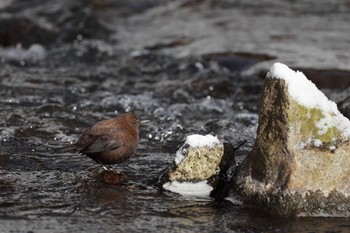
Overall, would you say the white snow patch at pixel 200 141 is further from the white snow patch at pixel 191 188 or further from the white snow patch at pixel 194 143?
the white snow patch at pixel 191 188

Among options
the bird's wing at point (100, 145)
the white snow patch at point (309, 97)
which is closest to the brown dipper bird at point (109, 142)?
the bird's wing at point (100, 145)

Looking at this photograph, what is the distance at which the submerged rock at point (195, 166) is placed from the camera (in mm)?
5609

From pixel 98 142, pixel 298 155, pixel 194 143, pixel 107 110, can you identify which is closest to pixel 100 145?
pixel 98 142

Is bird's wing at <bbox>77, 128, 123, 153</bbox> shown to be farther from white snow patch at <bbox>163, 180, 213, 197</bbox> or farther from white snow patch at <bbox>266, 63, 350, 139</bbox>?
white snow patch at <bbox>266, 63, 350, 139</bbox>

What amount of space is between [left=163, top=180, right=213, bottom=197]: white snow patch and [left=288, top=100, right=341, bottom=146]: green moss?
82 centimetres

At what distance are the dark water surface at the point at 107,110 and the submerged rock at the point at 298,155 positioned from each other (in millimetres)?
127

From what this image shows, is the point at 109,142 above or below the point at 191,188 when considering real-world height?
above

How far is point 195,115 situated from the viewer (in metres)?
8.98

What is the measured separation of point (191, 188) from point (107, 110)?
3.56 metres

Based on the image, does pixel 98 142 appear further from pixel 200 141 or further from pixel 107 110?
pixel 107 110

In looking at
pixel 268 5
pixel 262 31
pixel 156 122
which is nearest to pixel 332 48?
pixel 262 31

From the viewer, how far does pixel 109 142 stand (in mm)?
6008

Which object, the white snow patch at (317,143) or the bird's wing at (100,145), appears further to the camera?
the bird's wing at (100,145)

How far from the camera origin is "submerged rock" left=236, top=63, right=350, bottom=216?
522 cm
